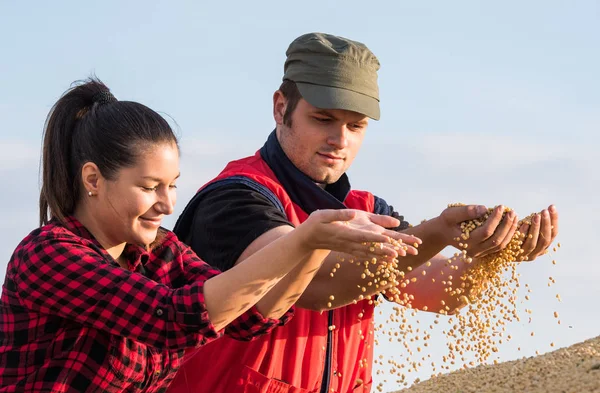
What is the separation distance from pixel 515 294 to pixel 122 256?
1.66 metres

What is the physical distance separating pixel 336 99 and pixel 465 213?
700mm

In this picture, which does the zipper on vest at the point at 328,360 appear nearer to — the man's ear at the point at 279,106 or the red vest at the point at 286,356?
the red vest at the point at 286,356

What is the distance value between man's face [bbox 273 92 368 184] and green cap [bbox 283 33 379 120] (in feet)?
0.22

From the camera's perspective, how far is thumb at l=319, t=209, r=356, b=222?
2488mm

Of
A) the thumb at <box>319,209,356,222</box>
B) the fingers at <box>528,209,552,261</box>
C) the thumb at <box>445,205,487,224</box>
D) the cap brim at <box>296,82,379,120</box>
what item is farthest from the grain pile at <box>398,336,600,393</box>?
the cap brim at <box>296,82,379,120</box>

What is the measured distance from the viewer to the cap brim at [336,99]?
3.58 m

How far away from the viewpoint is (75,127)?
9.16 feet

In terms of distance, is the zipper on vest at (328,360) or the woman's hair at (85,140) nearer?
the woman's hair at (85,140)

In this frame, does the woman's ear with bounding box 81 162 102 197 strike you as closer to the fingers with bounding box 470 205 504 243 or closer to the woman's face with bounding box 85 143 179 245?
the woman's face with bounding box 85 143 179 245

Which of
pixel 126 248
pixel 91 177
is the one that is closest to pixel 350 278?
pixel 126 248

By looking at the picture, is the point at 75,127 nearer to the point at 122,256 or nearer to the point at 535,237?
the point at 122,256

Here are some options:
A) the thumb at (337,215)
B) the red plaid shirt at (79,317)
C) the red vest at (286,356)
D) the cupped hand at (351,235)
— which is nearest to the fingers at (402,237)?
the cupped hand at (351,235)

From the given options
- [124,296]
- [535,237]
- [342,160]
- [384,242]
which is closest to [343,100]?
[342,160]

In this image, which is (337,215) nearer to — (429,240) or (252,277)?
(252,277)
